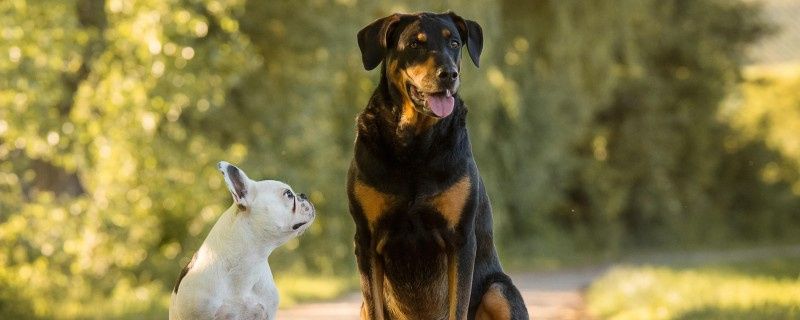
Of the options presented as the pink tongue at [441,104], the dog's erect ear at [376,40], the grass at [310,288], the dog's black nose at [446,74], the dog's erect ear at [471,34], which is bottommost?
the grass at [310,288]

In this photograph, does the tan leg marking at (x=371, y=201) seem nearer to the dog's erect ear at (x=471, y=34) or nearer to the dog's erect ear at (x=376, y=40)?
the dog's erect ear at (x=376, y=40)

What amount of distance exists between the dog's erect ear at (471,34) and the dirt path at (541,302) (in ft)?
19.6

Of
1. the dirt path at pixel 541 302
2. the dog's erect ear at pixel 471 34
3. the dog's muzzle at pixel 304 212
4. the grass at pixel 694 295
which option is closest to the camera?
the dog's muzzle at pixel 304 212

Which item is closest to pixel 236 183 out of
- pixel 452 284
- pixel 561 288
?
pixel 452 284

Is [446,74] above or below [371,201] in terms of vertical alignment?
above

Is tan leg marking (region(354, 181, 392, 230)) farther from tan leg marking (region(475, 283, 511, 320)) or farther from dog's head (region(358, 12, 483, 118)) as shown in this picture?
tan leg marking (region(475, 283, 511, 320))

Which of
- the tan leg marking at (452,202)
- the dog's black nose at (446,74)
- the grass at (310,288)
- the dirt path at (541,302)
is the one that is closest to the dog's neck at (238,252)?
the tan leg marking at (452,202)

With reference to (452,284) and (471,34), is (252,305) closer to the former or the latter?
(452,284)

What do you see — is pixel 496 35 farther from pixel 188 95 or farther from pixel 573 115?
pixel 573 115

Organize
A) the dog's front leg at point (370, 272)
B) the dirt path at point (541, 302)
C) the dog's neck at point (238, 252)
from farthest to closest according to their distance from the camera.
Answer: the dirt path at point (541, 302)
the dog's front leg at point (370, 272)
the dog's neck at point (238, 252)

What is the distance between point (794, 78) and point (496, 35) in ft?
71.9

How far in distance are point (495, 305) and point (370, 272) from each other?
2.39 ft

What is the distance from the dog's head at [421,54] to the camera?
665 cm

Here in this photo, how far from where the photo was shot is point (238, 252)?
654 centimetres
